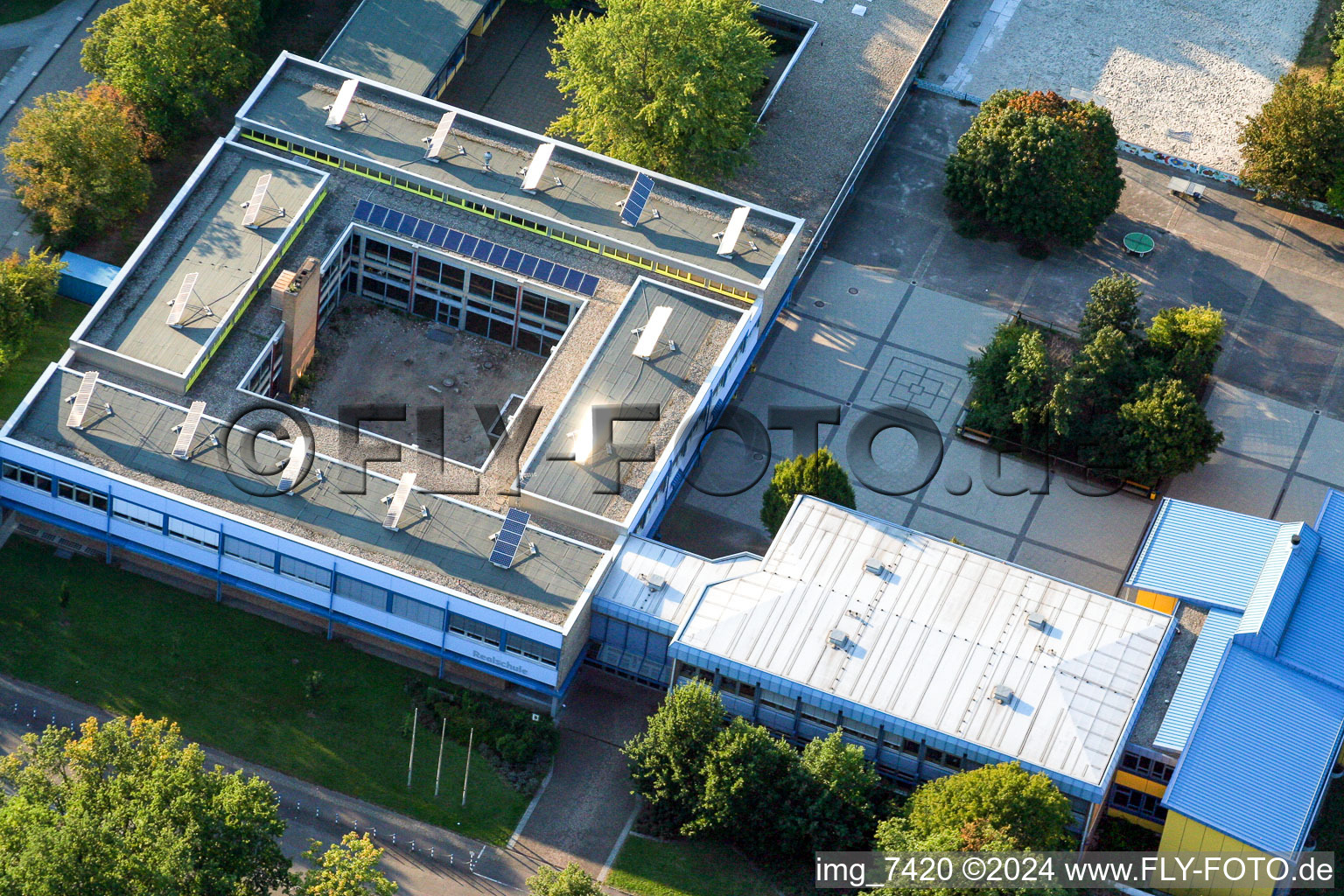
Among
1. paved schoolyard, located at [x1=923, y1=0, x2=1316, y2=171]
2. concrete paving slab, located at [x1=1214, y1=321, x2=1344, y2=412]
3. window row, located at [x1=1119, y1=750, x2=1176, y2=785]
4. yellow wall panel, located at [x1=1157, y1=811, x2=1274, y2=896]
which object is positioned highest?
paved schoolyard, located at [x1=923, y1=0, x2=1316, y2=171]

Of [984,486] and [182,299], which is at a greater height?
[984,486]

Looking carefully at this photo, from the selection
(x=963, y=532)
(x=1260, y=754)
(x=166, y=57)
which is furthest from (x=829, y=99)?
(x=1260, y=754)

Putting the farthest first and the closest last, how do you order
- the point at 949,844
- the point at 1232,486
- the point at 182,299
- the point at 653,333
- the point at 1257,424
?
1. the point at 1257,424
2. the point at 1232,486
3. the point at 653,333
4. the point at 182,299
5. the point at 949,844

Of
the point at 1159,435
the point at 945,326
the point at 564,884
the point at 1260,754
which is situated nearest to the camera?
the point at 564,884

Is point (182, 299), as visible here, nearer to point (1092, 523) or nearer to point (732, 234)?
point (732, 234)

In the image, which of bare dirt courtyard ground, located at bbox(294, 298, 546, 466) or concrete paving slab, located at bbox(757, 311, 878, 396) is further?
concrete paving slab, located at bbox(757, 311, 878, 396)

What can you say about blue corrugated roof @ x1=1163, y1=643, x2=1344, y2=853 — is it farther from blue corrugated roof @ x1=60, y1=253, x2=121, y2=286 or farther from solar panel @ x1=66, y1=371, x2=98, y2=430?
blue corrugated roof @ x1=60, y1=253, x2=121, y2=286

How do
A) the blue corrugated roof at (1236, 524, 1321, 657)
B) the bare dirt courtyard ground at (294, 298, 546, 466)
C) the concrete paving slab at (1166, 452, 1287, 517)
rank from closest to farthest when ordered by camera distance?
the blue corrugated roof at (1236, 524, 1321, 657) → the bare dirt courtyard ground at (294, 298, 546, 466) → the concrete paving slab at (1166, 452, 1287, 517)

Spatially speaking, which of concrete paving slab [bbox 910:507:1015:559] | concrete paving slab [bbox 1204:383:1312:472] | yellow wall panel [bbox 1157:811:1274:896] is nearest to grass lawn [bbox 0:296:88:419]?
concrete paving slab [bbox 910:507:1015:559]
